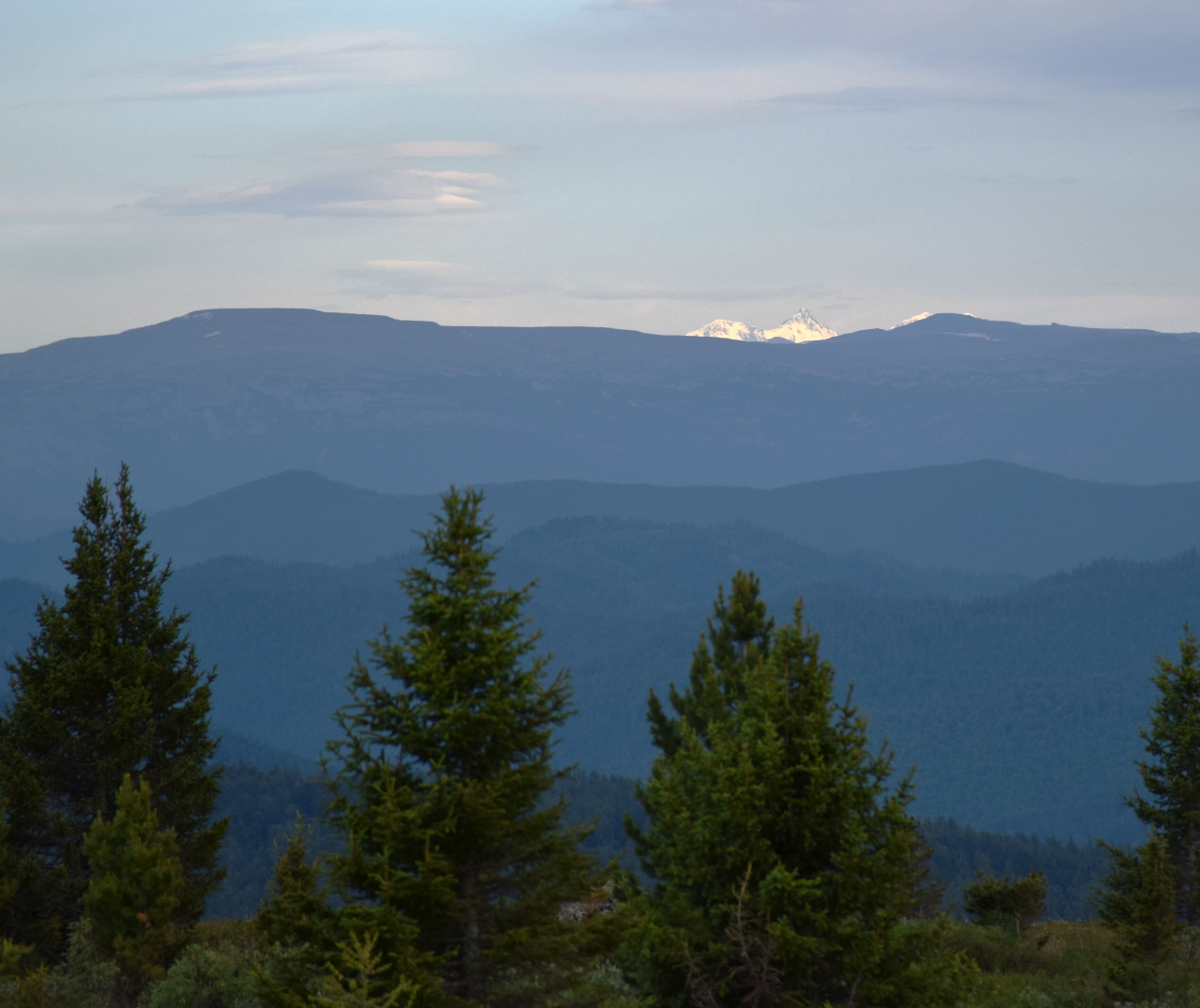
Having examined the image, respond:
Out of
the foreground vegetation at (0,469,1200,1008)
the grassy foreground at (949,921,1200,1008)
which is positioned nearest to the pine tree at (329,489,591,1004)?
the foreground vegetation at (0,469,1200,1008)

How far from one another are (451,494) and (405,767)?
3780 millimetres

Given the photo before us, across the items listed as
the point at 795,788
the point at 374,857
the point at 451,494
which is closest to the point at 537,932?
the point at 374,857

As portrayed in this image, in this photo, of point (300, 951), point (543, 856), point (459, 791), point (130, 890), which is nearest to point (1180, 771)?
point (543, 856)

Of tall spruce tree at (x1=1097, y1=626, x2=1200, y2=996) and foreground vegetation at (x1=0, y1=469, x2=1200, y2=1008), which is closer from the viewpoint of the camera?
foreground vegetation at (x1=0, y1=469, x2=1200, y2=1008)

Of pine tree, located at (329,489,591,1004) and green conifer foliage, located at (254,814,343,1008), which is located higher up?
pine tree, located at (329,489,591,1004)

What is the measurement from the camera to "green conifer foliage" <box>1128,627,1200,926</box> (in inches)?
1217

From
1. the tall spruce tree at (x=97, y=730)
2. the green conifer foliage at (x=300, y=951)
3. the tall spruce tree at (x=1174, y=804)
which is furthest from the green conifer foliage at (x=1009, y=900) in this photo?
the green conifer foliage at (x=300, y=951)

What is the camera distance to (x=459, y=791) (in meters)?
15.9

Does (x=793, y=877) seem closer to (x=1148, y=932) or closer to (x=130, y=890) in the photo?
(x=130, y=890)

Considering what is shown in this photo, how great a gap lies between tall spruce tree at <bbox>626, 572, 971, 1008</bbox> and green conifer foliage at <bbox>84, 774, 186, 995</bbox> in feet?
40.9

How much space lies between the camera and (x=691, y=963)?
14.7 meters

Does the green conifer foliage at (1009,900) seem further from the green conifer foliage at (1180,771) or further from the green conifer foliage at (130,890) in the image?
the green conifer foliage at (130,890)

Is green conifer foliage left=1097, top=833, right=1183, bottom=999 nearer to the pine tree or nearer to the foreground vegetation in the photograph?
the foreground vegetation

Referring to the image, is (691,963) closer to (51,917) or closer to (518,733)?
(518,733)
